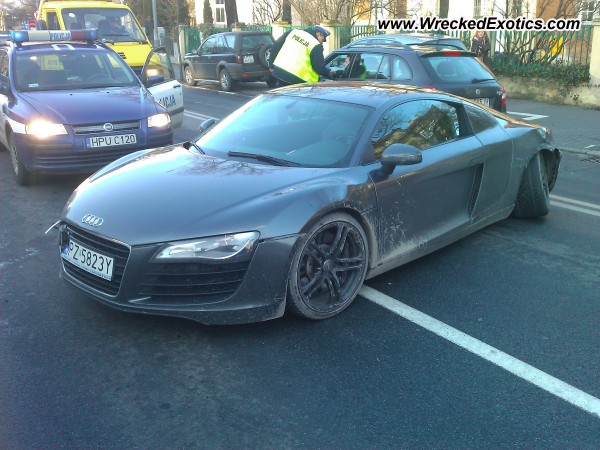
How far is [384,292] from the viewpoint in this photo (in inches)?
184

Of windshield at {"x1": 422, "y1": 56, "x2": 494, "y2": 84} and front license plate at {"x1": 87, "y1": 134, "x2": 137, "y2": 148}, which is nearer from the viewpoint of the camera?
front license plate at {"x1": 87, "y1": 134, "x2": 137, "y2": 148}

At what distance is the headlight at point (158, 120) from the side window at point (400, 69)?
3.32 m

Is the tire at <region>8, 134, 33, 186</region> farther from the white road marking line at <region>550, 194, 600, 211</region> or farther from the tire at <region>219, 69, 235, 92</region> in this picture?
the tire at <region>219, 69, 235, 92</region>

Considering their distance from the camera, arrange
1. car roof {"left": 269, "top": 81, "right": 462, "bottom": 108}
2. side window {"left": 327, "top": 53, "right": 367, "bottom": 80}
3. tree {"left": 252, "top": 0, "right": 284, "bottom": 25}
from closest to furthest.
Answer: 1. car roof {"left": 269, "top": 81, "right": 462, "bottom": 108}
2. side window {"left": 327, "top": 53, "right": 367, "bottom": 80}
3. tree {"left": 252, "top": 0, "right": 284, "bottom": 25}

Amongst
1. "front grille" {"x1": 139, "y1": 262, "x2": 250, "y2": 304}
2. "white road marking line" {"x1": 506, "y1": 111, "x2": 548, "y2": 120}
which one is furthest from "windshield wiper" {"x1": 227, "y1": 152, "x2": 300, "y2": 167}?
"white road marking line" {"x1": 506, "y1": 111, "x2": 548, "y2": 120}

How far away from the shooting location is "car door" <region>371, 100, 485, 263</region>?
4.61 metres

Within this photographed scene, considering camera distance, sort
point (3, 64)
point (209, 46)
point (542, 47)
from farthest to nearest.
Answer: point (209, 46) < point (542, 47) < point (3, 64)

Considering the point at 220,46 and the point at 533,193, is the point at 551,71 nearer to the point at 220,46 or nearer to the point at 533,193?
the point at 220,46

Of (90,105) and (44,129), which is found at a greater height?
(90,105)

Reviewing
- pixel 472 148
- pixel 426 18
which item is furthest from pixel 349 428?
pixel 426 18

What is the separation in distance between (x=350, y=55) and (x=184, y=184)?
6452 millimetres

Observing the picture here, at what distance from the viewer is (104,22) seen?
14.7m

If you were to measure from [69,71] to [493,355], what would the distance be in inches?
270

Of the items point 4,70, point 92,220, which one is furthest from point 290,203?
point 4,70
